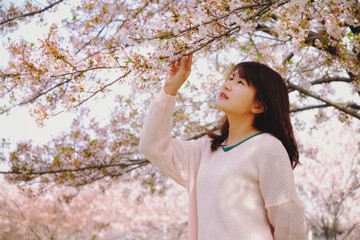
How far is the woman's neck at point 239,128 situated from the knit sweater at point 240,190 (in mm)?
79

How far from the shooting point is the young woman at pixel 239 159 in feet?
5.60

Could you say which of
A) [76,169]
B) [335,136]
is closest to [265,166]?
[76,169]

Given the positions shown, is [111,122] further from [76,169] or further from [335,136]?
[335,136]

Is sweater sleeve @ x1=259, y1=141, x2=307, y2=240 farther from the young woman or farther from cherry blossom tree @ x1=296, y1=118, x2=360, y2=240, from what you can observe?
cherry blossom tree @ x1=296, y1=118, x2=360, y2=240

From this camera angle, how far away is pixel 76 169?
4.51m

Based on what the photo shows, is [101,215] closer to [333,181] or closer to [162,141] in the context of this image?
[333,181]

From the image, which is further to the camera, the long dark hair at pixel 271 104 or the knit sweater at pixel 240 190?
the long dark hair at pixel 271 104

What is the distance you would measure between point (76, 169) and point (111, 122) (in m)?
0.97

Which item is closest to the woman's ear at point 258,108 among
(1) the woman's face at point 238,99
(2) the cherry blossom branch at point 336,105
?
(1) the woman's face at point 238,99

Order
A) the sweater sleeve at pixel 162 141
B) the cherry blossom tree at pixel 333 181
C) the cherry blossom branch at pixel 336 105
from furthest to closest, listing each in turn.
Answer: the cherry blossom tree at pixel 333 181, the cherry blossom branch at pixel 336 105, the sweater sleeve at pixel 162 141

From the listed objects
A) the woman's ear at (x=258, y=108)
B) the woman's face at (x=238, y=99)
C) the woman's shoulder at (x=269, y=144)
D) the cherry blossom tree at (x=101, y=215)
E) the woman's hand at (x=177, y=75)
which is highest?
the woman's hand at (x=177, y=75)

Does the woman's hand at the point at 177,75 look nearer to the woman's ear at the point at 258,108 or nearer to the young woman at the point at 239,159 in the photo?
the young woman at the point at 239,159

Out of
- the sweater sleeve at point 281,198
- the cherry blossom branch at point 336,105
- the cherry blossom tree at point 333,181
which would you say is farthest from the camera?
the cherry blossom tree at point 333,181

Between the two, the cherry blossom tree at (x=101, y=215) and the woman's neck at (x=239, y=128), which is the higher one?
the woman's neck at (x=239, y=128)
